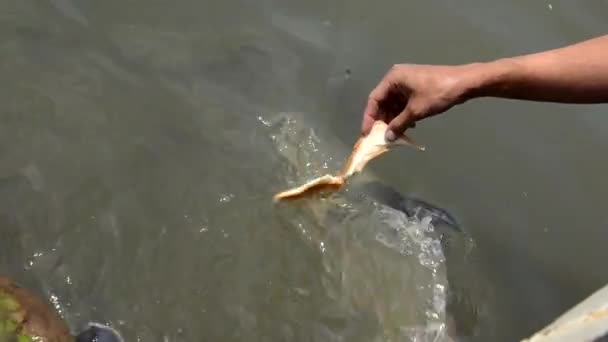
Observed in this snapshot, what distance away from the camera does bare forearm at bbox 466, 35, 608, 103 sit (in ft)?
5.88

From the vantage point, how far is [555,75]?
1.82m

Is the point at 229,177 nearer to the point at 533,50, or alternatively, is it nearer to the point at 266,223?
the point at 266,223

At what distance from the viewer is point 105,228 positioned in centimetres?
228

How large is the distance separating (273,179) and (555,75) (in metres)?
1.04

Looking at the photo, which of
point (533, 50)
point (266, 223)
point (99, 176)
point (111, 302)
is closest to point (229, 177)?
point (266, 223)

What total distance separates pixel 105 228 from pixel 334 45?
119 cm

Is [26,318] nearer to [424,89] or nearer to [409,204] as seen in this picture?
→ [424,89]

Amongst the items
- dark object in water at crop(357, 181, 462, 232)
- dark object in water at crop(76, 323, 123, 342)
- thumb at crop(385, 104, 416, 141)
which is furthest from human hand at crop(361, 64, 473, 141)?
dark object in water at crop(76, 323, 123, 342)

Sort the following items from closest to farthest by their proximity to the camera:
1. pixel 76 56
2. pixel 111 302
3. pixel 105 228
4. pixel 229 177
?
pixel 111 302, pixel 105 228, pixel 229 177, pixel 76 56

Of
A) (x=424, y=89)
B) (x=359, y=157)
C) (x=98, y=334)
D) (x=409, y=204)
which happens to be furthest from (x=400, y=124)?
(x=98, y=334)

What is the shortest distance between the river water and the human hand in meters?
0.61

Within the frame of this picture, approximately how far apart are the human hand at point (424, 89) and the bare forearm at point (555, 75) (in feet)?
0.10

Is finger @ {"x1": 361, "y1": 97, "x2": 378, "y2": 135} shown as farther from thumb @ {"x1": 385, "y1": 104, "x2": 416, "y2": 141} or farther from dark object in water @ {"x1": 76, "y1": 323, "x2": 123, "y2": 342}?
dark object in water @ {"x1": 76, "y1": 323, "x2": 123, "y2": 342}

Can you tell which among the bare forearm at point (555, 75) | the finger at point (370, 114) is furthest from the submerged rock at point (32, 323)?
the bare forearm at point (555, 75)
